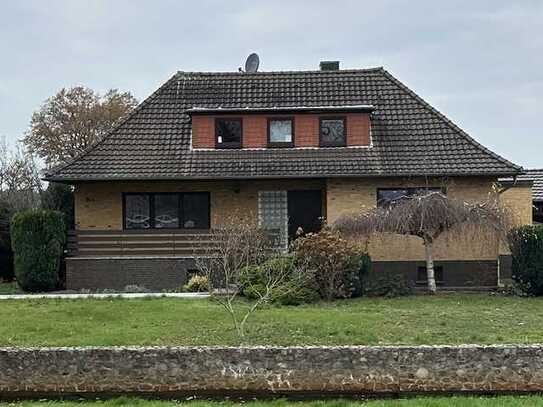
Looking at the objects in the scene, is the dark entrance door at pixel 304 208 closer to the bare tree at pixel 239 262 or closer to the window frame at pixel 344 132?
the window frame at pixel 344 132

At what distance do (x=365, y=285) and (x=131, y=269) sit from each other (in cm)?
734

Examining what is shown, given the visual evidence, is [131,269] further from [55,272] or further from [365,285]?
[365,285]

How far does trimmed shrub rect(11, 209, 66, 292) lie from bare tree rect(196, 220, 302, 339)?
14.7 ft

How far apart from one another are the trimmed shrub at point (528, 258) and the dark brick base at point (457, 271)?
285cm

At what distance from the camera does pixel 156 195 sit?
23.1 meters

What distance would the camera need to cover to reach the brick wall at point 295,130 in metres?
23.2

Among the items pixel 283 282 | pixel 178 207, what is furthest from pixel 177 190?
pixel 283 282

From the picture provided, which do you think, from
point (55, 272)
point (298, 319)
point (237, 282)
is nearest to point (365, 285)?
point (237, 282)

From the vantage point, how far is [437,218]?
59.6 ft

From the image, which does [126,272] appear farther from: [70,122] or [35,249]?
[70,122]

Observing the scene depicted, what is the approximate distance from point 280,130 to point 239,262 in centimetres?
730

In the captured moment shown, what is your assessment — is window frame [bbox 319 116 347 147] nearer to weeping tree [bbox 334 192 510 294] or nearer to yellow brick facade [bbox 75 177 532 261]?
yellow brick facade [bbox 75 177 532 261]

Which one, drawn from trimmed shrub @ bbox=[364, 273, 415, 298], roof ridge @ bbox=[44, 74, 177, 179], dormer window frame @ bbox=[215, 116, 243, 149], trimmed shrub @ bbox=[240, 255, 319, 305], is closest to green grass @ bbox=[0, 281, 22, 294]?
roof ridge @ bbox=[44, 74, 177, 179]

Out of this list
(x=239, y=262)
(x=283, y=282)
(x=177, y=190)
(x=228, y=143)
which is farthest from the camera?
(x=228, y=143)
